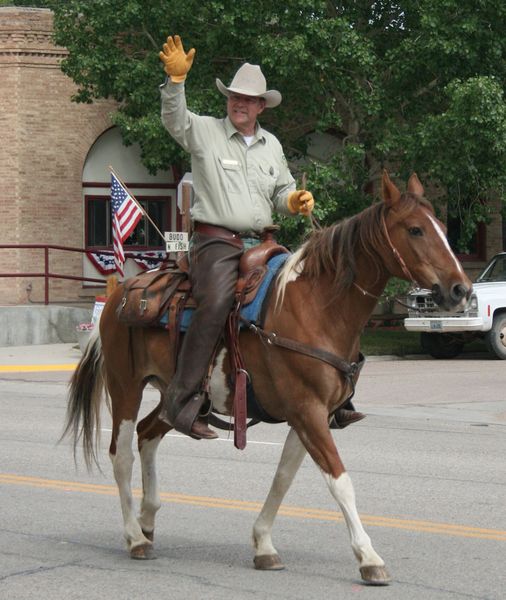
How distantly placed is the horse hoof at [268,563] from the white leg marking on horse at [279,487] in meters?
Answer: 0.06

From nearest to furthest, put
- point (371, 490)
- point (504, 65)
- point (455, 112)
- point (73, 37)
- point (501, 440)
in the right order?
point (371, 490) < point (501, 440) < point (455, 112) < point (504, 65) < point (73, 37)

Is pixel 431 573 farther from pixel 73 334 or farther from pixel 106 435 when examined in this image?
pixel 73 334

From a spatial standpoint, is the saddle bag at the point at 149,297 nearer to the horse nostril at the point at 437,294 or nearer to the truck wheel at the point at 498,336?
the horse nostril at the point at 437,294

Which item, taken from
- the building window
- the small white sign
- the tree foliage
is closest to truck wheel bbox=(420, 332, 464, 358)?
the tree foliage

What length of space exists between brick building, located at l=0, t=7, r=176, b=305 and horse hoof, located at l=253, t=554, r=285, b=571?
22.7 metres

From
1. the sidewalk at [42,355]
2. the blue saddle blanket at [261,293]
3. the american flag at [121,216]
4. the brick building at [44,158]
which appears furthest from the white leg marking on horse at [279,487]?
the brick building at [44,158]

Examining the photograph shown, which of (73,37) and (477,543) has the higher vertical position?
(73,37)

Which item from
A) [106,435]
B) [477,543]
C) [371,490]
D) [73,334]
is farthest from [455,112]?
[477,543]

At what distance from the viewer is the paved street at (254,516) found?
6.69m

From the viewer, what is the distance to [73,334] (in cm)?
2702

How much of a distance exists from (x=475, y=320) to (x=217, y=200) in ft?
50.1

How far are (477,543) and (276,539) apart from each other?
123cm

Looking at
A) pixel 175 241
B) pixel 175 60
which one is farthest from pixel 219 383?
pixel 175 241

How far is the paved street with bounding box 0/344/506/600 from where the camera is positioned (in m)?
6.69
